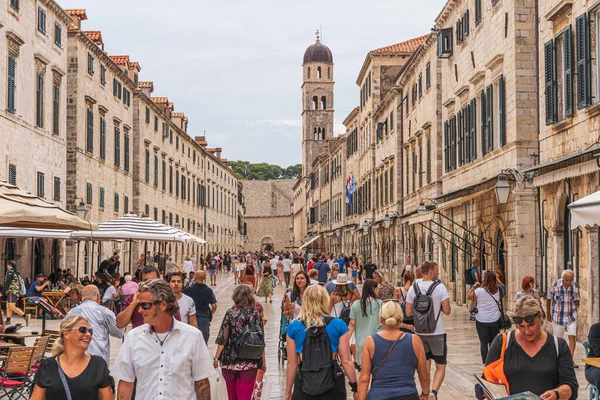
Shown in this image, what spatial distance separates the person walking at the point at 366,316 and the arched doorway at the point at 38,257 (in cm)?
1995

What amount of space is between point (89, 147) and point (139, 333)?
29867 millimetres

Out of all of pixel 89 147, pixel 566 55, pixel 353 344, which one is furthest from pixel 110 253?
pixel 353 344

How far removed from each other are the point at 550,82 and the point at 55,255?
1892 centimetres

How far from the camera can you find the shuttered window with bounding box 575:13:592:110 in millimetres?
15727

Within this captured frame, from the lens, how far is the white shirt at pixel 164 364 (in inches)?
209

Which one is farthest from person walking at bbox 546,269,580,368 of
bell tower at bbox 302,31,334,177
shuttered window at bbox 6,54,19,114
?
bell tower at bbox 302,31,334,177

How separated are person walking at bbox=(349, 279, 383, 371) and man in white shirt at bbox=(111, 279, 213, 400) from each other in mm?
4966

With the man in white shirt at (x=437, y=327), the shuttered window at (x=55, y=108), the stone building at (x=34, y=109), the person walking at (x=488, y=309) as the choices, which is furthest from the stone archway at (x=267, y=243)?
the man in white shirt at (x=437, y=327)

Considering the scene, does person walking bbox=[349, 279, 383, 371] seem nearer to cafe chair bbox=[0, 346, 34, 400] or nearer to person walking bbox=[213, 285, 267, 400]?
person walking bbox=[213, 285, 267, 400]

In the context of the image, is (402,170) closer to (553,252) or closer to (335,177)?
(553,252)

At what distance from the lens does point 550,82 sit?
18.2 meters

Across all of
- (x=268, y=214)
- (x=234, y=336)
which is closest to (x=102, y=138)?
(x=234, y=336)

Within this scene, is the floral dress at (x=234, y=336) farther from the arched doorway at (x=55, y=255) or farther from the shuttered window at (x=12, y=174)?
the arched doorway at (x=55, y=255)

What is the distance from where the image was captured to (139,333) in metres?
5.42
